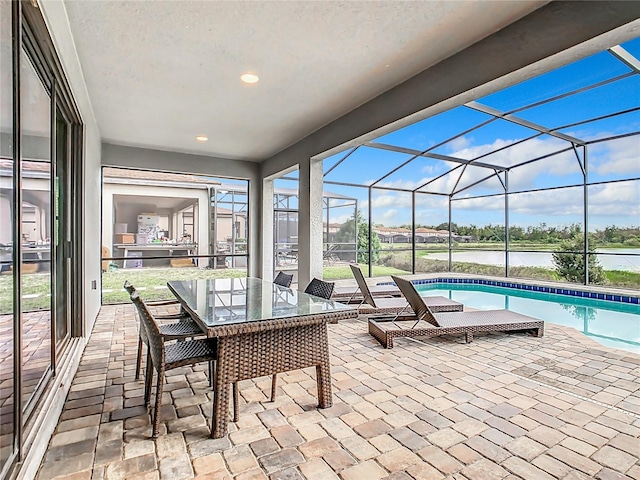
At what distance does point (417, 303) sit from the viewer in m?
4.18

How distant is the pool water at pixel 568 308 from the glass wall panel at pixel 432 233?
101 centimetres

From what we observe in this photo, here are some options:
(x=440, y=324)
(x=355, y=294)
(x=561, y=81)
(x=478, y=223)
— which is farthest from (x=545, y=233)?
(x=440, y=324)

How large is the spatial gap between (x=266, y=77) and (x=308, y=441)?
10.7ft

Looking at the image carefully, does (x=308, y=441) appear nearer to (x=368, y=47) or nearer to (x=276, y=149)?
→ (x=368, y=47)

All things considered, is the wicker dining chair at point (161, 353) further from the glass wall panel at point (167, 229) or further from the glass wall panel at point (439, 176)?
the glass wall panel at point (439, 176)

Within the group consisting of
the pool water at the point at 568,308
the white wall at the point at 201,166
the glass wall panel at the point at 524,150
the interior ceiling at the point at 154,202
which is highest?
the glass wall panel at the point at 524,150

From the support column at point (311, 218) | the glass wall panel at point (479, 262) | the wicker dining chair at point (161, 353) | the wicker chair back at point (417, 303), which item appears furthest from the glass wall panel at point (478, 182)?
the wicker dining chair at point (161, 353)

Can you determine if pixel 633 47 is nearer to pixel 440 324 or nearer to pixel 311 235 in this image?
pixel 440 324

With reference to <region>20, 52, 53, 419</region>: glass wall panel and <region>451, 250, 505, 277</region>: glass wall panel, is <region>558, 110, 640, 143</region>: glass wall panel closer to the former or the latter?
<region>451, 250, 505, 277</region>: glass wall panel

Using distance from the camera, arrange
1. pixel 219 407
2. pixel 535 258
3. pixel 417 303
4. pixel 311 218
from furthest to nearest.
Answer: pixel 535 258 → pixel 311 218 → pixel 417 303 → pixel 219 407

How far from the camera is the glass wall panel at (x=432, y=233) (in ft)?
33.6

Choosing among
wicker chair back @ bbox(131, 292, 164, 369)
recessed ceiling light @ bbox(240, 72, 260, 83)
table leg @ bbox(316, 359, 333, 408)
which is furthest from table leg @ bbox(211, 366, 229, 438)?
recessed ceiling light @ bbox(240, 72, 260, 83)

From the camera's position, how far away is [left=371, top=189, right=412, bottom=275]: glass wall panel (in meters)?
9.44

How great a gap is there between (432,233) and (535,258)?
2.67m
